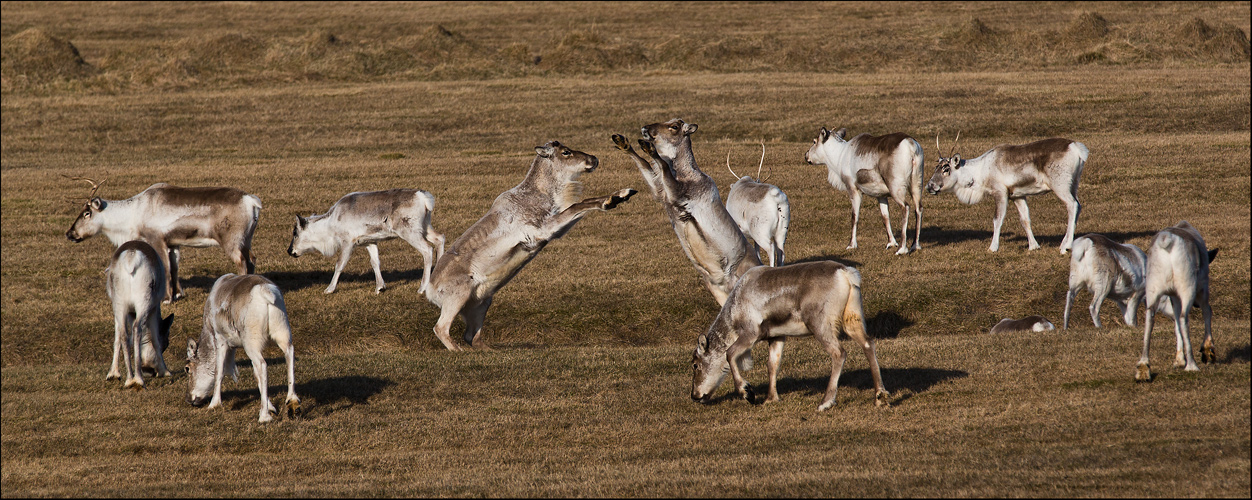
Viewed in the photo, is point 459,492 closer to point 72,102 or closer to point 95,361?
point 95,361

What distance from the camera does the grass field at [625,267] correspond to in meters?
10.5

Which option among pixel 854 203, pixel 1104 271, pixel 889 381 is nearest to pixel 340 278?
pixel 854 203

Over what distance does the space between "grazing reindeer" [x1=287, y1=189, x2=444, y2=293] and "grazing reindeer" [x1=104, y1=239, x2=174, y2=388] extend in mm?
5515

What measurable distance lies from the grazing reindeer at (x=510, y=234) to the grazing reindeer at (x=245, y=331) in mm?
3557

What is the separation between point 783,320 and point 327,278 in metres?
12.1

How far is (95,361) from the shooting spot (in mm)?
17297

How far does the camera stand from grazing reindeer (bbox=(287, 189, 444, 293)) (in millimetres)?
20250

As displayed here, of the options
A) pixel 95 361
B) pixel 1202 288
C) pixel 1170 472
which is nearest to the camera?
pixel 1170 472

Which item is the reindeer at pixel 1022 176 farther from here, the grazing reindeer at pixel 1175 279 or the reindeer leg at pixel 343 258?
the reindeer leg at pixel 343 258

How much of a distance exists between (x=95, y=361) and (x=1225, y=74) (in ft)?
121

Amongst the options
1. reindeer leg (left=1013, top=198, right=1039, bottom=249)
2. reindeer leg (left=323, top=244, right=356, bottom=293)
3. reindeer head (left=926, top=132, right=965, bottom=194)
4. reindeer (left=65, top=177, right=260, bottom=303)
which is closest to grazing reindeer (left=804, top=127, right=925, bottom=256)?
reindeer head (left=926, top=132, right=965, bottom=194)

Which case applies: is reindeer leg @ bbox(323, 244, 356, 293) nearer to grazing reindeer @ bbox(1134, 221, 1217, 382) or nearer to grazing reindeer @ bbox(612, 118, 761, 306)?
grazing reindeer @ bbox(612, 118, 761, 306)

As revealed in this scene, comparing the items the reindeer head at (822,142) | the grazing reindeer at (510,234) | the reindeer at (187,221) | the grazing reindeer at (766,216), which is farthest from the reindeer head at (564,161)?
the reindeer head at (822,142)

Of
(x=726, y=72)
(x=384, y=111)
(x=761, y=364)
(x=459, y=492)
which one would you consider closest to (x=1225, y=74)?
(x=726, y=72)
